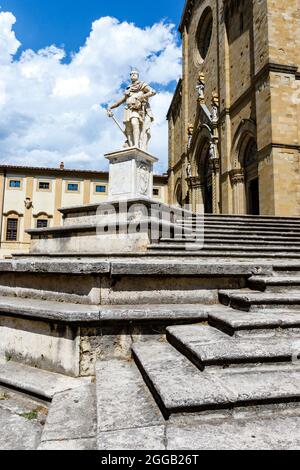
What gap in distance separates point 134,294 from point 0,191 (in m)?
32.6

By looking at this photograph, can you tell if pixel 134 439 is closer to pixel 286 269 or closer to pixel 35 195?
pixel 286 269

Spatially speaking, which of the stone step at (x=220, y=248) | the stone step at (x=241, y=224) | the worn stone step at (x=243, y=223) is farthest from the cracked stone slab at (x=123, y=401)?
the worn stone step at (x=243, y=223)

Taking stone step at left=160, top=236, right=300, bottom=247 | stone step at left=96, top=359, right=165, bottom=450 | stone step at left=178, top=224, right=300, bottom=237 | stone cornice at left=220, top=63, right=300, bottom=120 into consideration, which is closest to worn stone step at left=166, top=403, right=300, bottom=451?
stone step at left=96, top=359, right=165, bottom=450

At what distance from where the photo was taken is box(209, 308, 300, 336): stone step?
8.42ft

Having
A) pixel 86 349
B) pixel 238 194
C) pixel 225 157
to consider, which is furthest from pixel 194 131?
pixel 86 349

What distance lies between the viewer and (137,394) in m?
2.11

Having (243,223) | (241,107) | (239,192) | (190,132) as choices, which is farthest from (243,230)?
(190,132)

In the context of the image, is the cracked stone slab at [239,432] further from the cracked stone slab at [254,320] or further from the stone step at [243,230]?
the stone step at [243,230]

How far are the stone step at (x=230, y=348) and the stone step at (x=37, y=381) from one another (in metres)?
0.91

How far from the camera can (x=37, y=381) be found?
8.52 feet

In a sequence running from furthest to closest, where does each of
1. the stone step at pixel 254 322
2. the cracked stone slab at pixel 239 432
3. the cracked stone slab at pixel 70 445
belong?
the stone step at pixel 254 322 → the cracked stone slab at pixel 70 445 → the cracked stone slab at pixel 239 432

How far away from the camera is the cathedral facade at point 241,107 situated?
516 inches

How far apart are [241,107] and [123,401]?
54.5 ft

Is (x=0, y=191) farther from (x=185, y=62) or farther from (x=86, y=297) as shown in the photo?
(x=86, y=297)
